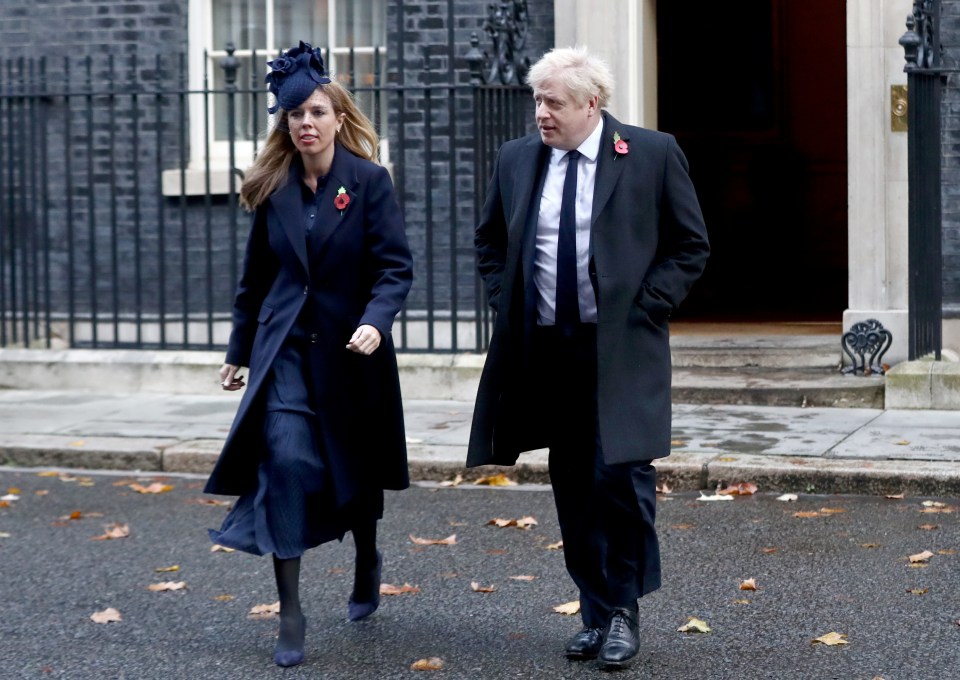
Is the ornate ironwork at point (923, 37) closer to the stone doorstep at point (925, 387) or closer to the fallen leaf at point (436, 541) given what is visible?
the stone doorstep at point (925, 387)

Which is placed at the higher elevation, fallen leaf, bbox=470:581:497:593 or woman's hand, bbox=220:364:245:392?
woman's hand, bbox=220:364:245:392

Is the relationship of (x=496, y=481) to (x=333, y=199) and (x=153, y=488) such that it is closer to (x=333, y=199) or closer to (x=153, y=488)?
(x=153, y=488)

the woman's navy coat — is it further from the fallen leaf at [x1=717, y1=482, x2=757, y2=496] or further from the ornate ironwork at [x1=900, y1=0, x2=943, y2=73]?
the ornate ironwork at [x1=900, y1=0, x2=943, y2=73]

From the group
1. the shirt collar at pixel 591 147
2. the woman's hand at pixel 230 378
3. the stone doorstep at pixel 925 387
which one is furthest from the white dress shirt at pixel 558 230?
the stone doorstep at pixel 925 387

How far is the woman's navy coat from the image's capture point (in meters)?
5.24

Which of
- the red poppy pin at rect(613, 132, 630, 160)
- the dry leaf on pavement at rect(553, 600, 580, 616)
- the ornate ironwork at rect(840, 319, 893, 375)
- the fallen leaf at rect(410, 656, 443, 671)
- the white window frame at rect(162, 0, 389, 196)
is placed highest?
the white window frame at rect(162, 0, 389, 196)

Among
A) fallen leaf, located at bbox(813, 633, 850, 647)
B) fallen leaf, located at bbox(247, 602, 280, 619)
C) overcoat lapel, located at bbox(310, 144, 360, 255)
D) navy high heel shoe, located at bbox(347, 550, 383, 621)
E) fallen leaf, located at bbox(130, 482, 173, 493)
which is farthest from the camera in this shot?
fallen leaf, located at bbox(130, 482, 173, 493)

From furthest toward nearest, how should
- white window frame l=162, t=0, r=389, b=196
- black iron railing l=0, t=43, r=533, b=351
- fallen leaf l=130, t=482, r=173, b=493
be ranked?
white window frame l=162, t=0, r=389, b=196, black iron railing l=0, t=43, r=533, b=351, fallen leaf l=130, t=482, r=173, b=493

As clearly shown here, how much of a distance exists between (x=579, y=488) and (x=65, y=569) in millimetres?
2403

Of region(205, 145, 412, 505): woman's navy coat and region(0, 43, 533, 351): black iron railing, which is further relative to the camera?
region(0, 43, 533, 351): black iron railing

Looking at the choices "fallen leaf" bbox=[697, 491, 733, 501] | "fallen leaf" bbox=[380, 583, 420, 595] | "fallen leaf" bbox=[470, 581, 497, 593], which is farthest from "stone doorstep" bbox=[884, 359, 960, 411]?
"fallen leaf" bbox=[380, 583, 420, 595]

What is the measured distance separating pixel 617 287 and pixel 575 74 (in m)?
0.63

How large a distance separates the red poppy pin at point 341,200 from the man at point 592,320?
0.51 m

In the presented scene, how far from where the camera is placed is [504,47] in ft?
34.8
